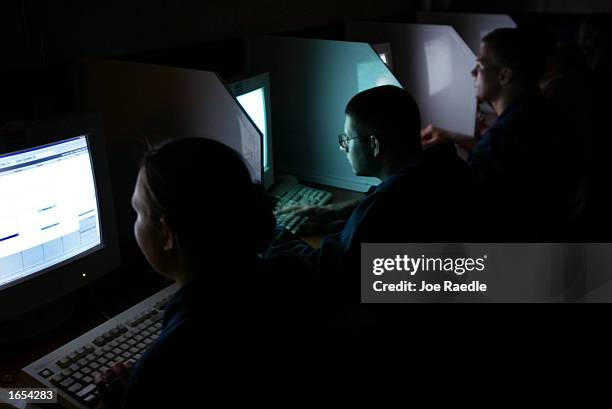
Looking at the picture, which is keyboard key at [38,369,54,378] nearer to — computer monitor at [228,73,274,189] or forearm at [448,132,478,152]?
computer monitor at [228,73,274,189]

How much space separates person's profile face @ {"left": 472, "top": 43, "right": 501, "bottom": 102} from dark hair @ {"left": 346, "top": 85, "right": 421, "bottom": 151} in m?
0.87

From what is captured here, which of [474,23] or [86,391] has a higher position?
[474,23]

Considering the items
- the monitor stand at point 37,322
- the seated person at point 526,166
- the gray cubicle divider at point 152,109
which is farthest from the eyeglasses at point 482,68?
the monitor stand at point 37,322

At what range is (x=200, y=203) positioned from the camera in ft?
3.12

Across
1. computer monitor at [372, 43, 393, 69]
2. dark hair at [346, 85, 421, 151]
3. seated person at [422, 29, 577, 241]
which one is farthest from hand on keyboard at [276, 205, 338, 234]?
computer monitor at [372, 43, 393, 69]

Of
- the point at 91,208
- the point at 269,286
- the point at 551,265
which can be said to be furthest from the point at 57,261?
the point at 551,265

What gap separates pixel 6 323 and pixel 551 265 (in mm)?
2126

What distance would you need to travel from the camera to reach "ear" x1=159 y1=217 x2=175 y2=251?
990 millimetres

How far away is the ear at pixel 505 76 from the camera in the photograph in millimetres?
2406

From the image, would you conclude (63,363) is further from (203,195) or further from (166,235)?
(203,195)

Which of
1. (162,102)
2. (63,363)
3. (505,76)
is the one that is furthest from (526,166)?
(63,363)

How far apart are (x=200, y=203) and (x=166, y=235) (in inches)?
3.9

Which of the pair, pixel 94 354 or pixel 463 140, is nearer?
pixel 94 354

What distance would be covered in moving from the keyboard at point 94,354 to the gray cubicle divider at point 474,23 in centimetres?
242
